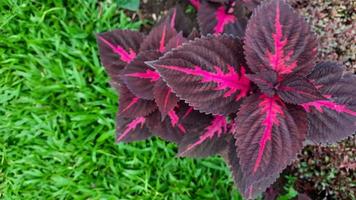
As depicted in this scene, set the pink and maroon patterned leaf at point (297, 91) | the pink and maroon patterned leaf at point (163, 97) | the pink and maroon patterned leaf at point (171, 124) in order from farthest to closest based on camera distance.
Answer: the pink and maroon patterned leaf at point (171, 124) → the pink and maroon patterned leaf at point (163, 97) → the pink and maroon patterned leaf at point (297, 91)

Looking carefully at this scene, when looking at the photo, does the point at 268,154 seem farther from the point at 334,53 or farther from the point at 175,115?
the point at 334,53

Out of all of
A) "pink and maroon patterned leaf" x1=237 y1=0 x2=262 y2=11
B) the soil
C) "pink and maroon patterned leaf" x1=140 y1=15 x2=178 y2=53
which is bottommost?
the soil

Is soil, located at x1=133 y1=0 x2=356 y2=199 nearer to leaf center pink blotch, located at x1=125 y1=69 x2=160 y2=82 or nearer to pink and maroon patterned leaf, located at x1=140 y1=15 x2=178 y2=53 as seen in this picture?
pink and maroon patterned leaf, located at x1=140 y1=15 x2=178 y2=53

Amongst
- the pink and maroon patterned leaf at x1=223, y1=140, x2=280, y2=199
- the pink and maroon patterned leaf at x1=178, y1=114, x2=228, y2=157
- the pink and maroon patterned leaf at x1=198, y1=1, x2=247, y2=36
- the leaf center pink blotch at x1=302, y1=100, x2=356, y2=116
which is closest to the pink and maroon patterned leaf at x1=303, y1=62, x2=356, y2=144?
the leaf center pink blotch at x1=302, y1=100, x2=356, y2=116

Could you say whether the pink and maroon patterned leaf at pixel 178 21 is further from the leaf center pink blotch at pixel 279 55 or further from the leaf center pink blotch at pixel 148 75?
the leaf center pink blotch at pixel 279 55

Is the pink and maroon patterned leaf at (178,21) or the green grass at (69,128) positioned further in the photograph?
the green grass at (69,128)

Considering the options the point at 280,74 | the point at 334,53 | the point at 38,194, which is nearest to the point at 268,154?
the point at 280,74

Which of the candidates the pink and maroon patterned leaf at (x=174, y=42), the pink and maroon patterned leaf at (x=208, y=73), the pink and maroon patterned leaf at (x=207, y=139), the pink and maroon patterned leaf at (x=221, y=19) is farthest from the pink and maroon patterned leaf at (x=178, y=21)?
the pink and maroon patterned leaf at (x=208, y=73)
